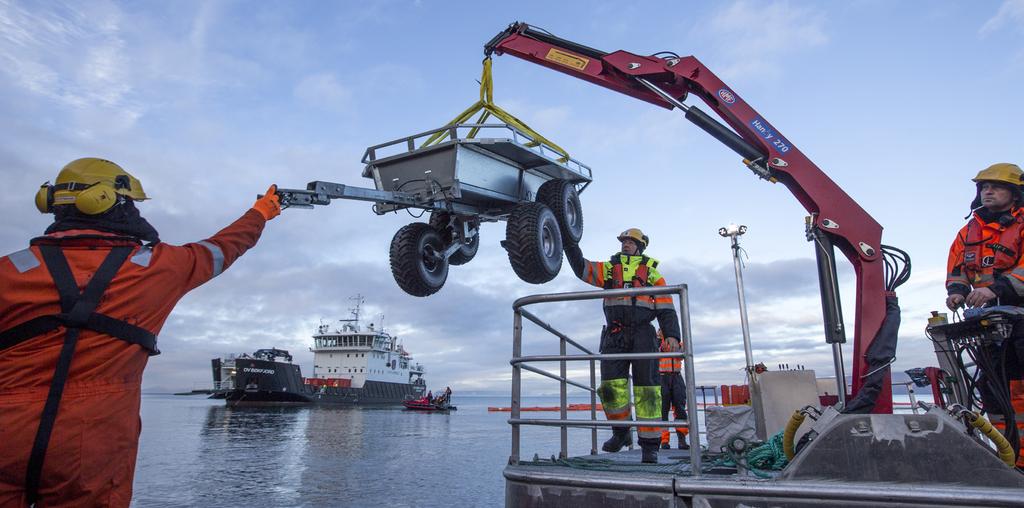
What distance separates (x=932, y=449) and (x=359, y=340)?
168 ft

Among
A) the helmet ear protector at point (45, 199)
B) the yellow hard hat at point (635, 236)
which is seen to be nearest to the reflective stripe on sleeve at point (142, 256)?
the helmet ear protector at point (45, 199)

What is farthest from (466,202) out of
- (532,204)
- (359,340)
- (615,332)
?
(359,340)

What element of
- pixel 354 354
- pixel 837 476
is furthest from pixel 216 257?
pixel 354 354

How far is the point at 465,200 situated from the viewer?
6391 mm

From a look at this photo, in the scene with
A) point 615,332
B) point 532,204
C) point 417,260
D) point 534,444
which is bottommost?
point 534,444

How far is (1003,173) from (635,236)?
2625mm

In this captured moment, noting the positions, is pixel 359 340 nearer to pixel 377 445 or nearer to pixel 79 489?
pixel 377 445

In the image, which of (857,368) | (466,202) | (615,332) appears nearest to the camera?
(857,368)

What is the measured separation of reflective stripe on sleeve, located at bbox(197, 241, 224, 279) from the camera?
2.48 meters

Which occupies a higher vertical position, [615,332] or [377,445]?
[615,332]

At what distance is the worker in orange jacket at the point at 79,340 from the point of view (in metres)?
1.89

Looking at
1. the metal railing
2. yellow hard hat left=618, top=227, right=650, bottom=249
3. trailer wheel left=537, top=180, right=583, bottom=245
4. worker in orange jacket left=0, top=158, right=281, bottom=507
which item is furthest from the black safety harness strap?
trailer wheel left=537, top=180, right=583, bottom=245

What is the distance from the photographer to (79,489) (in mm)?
1940

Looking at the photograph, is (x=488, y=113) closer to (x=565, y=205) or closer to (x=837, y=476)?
(x=565, y=205)
